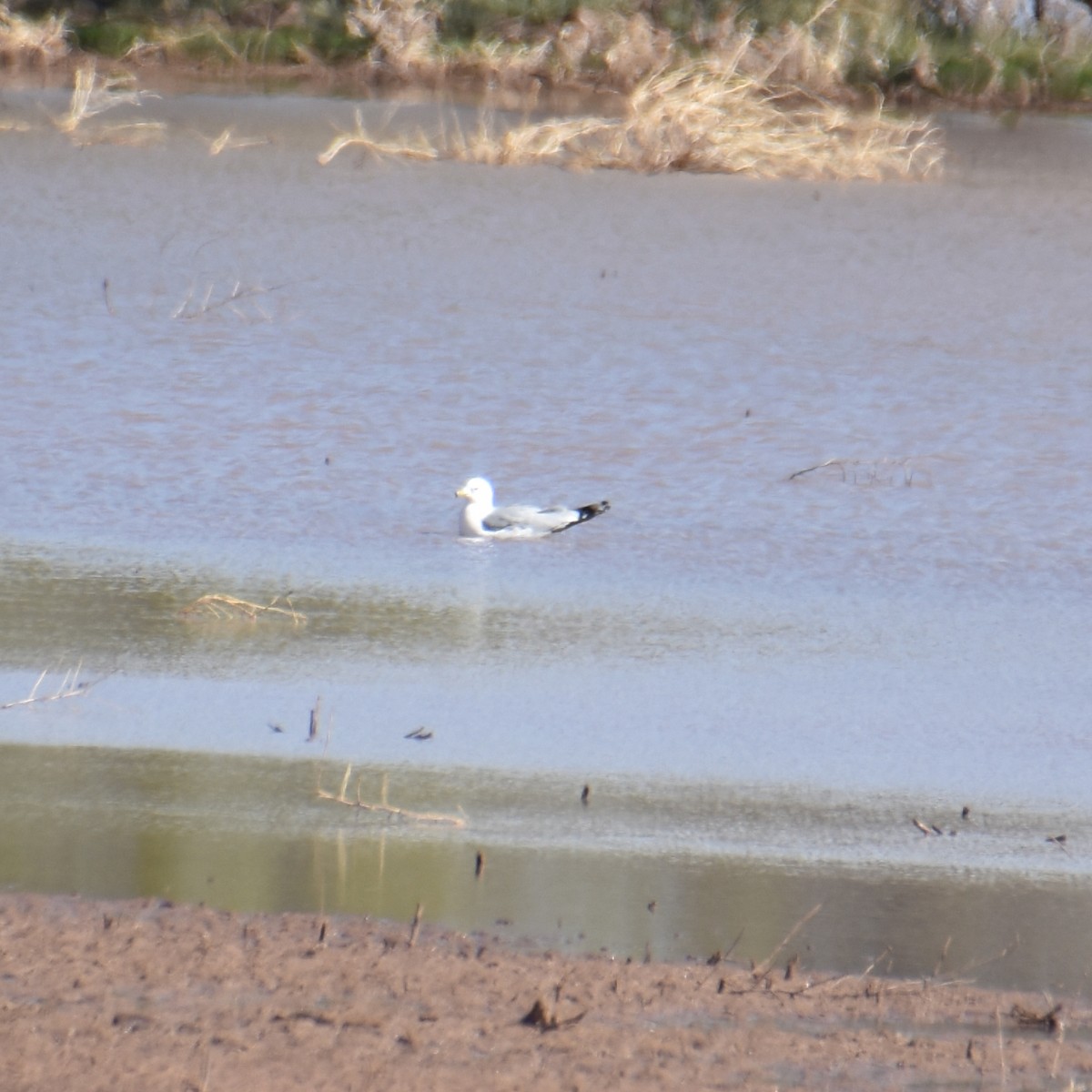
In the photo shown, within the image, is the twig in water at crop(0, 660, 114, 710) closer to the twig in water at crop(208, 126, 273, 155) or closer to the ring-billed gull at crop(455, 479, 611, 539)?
the ring-billed gull at crop(455, 479, 611, 539)

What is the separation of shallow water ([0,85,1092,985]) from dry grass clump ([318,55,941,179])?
10.1 inches

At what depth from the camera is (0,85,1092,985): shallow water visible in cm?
573

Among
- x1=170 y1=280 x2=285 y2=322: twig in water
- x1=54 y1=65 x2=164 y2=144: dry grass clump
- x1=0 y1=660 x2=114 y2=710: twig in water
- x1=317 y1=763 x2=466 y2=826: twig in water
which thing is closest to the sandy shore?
x1=317 y1=763 x2=466 y2=826: twig in water

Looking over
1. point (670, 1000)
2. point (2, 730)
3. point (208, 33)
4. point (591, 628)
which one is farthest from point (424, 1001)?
point (208, 33)

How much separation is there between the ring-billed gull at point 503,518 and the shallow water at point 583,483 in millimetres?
75

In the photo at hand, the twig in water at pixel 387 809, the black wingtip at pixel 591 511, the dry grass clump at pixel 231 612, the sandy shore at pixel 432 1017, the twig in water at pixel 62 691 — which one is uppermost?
the sandy shore at pixel 432 1017

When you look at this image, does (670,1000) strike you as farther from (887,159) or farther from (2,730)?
(887,159)

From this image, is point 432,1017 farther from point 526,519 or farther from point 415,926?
point 526,519

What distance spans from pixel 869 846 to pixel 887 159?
39.7 ft

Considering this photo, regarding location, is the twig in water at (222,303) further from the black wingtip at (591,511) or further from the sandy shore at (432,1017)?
the sandy shore at (432,1017)

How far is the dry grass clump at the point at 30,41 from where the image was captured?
2134cm

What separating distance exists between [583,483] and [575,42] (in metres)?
14.3

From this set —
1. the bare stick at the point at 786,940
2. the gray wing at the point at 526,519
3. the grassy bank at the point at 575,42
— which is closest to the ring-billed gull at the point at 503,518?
the gray wing at the point at 526,519

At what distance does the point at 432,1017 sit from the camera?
12.6 ft
